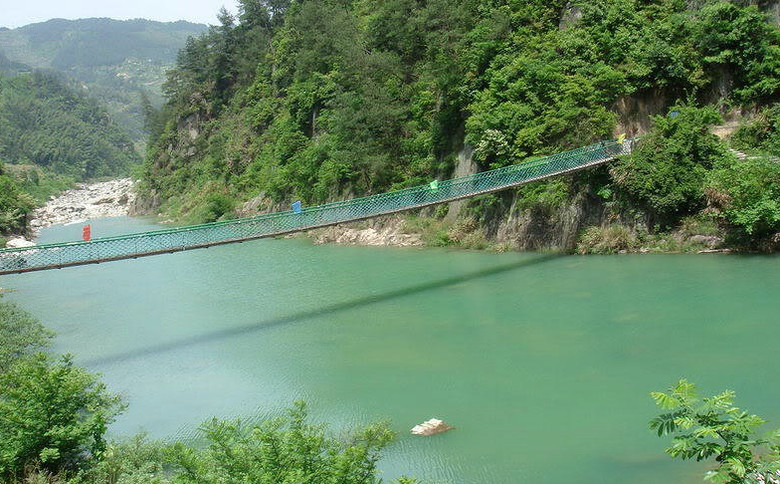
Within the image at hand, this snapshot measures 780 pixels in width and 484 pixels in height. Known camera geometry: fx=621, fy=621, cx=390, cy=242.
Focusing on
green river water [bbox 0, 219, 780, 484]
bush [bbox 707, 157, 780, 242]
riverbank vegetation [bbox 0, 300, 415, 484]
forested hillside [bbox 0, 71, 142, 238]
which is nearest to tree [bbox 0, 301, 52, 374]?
green river water [bbox 0, 219, 780, 484]

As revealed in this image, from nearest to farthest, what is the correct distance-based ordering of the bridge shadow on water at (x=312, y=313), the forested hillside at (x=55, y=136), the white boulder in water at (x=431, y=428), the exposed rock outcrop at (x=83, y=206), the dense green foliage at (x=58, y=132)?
the white boulder in water at (x=431, y=428) < the bridge shadow on water at (x=312, y=313) < the exposed rock outcrop at (x=83, y=206) < the forested hillside at (x=55, y=136) < the dense green foliage at (x=58, y=132)

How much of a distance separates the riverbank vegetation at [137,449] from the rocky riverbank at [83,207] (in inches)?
1351

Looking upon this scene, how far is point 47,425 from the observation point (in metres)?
5.17

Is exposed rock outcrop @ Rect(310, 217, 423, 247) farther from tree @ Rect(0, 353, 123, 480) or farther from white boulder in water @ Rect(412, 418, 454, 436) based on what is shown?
tree @ Rect(0, 353, 123, 480)

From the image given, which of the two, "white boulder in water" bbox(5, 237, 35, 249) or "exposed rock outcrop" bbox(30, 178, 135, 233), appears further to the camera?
"exposed rock outcrop" bbox(30, 178, 135, 233)

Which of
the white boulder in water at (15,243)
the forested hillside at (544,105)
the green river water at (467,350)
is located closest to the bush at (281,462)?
the green river water at (467,350)

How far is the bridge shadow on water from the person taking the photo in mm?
10062

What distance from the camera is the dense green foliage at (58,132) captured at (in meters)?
71.2

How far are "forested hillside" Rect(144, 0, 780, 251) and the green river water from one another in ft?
4.67

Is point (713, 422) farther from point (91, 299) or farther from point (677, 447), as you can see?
point (91, 299)

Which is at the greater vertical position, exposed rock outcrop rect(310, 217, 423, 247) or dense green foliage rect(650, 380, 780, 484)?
dense green foliage rect(650, 380, 780, 484)

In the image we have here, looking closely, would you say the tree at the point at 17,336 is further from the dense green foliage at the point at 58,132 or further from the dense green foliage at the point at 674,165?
the dense green foliage at the point at 58,132

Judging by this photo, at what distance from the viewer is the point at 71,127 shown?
78125mm

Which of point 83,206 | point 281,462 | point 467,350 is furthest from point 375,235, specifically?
point 83,206
